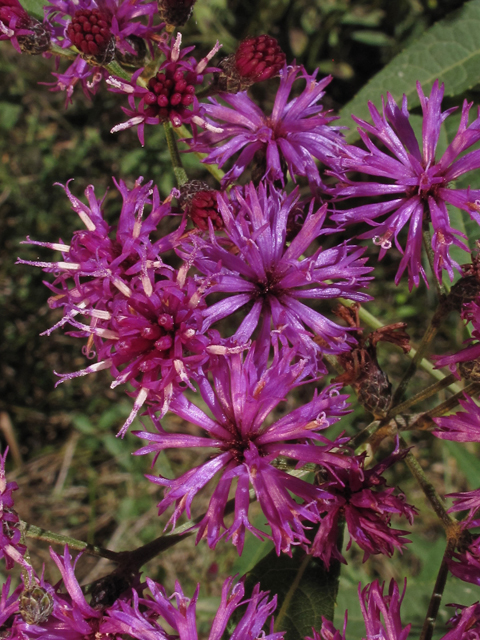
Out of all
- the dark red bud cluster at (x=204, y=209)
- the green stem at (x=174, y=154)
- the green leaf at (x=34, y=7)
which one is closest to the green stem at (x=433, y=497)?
the dark red bud cluster at (x=204, y=209)

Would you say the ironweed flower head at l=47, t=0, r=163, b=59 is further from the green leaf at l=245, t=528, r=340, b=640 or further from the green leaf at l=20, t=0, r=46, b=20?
the green leaf at l=245, t=528, r=340, b=640

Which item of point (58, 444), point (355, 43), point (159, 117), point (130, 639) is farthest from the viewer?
point (58, 444)

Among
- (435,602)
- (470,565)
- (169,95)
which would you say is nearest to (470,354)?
(470,565)

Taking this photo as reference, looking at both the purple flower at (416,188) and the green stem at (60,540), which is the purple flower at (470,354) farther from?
the green stem at (60,540)

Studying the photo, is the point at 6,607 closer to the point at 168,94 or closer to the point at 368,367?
the point at 368,367

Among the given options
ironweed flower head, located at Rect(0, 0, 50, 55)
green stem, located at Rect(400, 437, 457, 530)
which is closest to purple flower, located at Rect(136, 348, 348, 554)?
green stem, located at Rect(400, 437, 457, 530)

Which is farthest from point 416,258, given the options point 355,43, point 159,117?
point 355,43

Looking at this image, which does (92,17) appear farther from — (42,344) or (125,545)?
(125,545)
